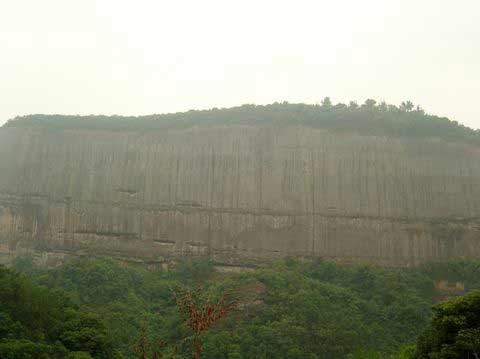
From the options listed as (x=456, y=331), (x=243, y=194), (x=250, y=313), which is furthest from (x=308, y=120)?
(x=456, y=331)

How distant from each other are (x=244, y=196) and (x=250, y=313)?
9.80m

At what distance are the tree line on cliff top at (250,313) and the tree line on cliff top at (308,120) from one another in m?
7.49

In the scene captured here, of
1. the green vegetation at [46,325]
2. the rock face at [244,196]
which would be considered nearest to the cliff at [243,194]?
the rock face at [244,196]

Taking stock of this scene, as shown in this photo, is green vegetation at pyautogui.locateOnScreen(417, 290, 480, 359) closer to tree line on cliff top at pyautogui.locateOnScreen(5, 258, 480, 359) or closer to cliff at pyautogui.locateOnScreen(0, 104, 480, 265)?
tree line on cliff top at pyautogui.locateOnScreen(5, 258, 480, 359)

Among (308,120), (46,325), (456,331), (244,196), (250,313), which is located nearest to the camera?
(456,331)

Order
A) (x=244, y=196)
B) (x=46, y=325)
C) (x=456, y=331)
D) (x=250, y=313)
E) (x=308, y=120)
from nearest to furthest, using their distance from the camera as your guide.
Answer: (x=456, y=331)
(x=46, y=325)
(x=250, y=313)
(x=244, y=196)
(x=308, y=120)

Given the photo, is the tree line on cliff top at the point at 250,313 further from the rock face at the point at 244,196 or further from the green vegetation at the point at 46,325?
the rock face at the point at 244,196

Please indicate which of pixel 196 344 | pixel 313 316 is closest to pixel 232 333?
pixel 313 316

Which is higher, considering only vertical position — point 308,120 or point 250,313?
point 308,120

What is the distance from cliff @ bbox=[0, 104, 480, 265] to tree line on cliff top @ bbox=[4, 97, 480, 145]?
0.23 meters

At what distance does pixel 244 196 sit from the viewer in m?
26.3

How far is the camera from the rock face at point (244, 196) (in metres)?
24.8

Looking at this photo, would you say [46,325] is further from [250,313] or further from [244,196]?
[244,196]

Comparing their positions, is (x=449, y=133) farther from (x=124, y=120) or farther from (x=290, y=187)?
(x=124, y=120)
